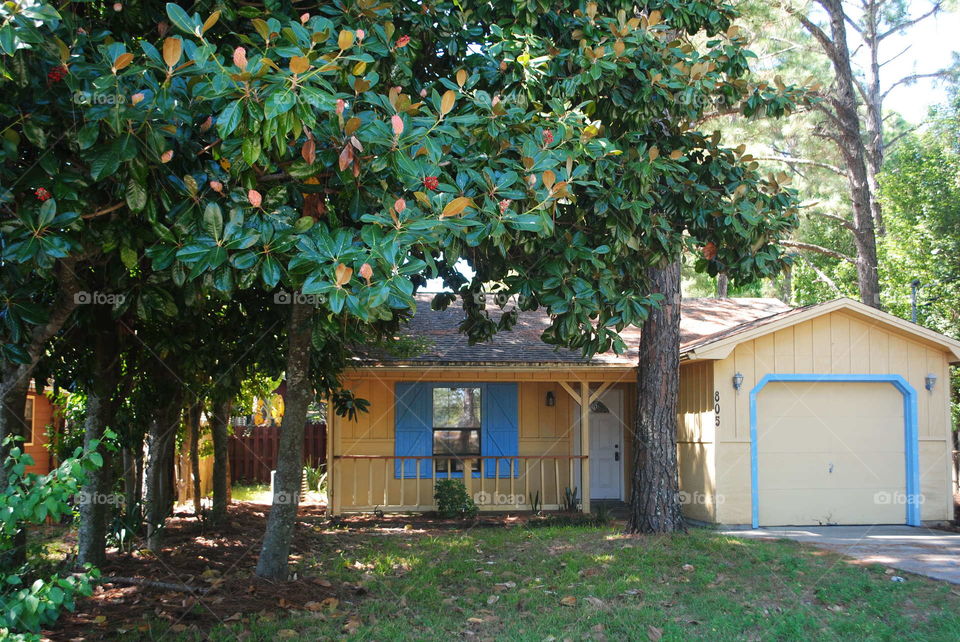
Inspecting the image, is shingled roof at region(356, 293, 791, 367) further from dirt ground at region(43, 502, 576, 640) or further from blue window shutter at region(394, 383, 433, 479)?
dirt ground at region(43, 502, 576, 640)

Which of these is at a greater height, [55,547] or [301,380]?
[301,380]

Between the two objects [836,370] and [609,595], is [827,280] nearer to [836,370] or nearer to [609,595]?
[836,370]

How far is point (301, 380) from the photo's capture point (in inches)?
297

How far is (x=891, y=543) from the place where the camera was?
10102 mm

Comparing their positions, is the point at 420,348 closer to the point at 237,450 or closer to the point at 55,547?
the point at 55,547

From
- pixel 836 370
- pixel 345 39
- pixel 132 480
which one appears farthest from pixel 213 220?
pixel 836 370

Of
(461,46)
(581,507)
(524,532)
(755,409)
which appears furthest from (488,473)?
(461,46)

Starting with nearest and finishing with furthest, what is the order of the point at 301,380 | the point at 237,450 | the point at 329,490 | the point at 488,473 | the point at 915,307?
the point at 301,380
the point at 329,490
the point at 488,473
the point at 915,307
the point at 237,450

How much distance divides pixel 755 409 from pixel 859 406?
1.90 m

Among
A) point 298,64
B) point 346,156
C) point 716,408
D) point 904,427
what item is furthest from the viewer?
point 904,427

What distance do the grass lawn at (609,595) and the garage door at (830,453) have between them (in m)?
2.15

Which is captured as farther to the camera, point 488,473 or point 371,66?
point 488,473

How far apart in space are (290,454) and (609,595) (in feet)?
11.3

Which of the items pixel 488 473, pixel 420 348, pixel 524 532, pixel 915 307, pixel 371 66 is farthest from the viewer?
pixel 915 307
